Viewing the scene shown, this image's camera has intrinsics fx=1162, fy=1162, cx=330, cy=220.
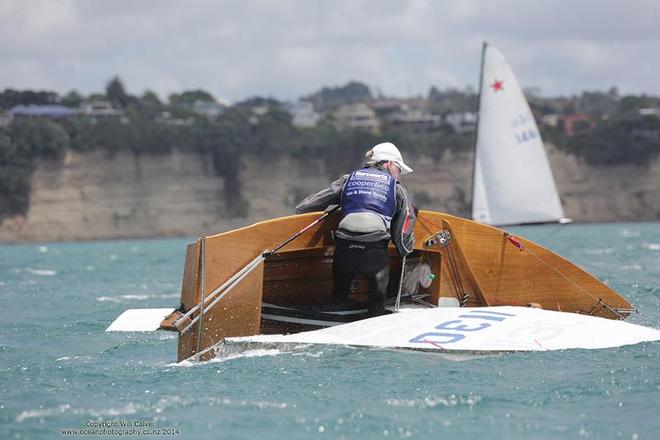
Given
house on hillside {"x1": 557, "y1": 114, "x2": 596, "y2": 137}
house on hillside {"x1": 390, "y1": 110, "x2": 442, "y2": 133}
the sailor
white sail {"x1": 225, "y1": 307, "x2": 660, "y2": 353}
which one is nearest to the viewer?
white sail {"x1": 225, "y1": 307, "x2": 660, "y2": 353}

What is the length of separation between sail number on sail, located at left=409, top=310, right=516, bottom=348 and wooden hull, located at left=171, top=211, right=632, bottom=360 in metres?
0.65

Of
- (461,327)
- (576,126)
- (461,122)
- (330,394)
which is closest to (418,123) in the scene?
(461,122)

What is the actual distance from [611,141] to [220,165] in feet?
81.6

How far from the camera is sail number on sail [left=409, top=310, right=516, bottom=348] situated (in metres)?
6.91

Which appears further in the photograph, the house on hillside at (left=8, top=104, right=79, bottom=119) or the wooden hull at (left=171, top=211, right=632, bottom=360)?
the house on hillside at (left=8, top=104, right=79, bottom=119)

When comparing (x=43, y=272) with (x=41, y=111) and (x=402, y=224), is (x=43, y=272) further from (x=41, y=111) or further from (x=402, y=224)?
(x=41, y=111)

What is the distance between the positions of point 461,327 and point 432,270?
109cm

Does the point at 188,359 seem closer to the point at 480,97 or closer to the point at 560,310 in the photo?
the point at 560,310

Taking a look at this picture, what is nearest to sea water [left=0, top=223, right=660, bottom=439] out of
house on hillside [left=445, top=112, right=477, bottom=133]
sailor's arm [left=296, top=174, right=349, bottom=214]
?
sailor's arm [left=296, top=174, right=349, bottom=214]

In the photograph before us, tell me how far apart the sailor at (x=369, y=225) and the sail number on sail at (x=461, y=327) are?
0.59m

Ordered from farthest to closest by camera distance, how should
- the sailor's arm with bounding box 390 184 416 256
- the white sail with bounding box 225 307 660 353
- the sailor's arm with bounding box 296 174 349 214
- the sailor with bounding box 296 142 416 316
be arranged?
1. the sailor's arm with bounding box 296 174 349 214
2. the sailor's arm with bounding box 390 184 416 256
3. the sailor with bounding box 296 142 416 316
4. the white sail with bounding box 225 307 660 353

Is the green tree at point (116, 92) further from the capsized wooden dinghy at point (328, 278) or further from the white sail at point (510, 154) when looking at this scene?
the capsized wooden dinghy at point (328, 278)

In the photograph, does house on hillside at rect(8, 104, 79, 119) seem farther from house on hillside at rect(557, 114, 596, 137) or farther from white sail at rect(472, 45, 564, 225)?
white sail at rect(472, 45, 564, 225)

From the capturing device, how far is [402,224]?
24.6 ft
